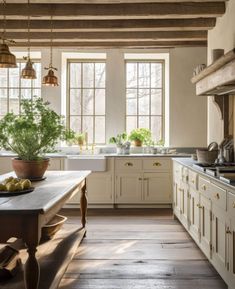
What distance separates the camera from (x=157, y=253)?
353 cm

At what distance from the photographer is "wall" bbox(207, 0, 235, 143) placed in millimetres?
4065

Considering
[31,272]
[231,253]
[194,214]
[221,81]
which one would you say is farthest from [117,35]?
[31,272]

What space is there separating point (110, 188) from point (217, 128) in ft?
6.78

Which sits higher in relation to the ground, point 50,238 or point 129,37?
point 129,37

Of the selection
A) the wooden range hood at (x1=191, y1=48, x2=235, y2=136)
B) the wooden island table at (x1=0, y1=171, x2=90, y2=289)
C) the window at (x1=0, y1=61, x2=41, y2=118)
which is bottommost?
the wooden island table at (x1=0, y1=171, x2=90, y2=289)

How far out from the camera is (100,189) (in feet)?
18.8

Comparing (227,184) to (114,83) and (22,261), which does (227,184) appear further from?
A: (114,83)

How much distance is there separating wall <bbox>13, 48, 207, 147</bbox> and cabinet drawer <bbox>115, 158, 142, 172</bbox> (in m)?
0.81

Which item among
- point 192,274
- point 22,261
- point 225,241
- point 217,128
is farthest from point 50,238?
point 217,128

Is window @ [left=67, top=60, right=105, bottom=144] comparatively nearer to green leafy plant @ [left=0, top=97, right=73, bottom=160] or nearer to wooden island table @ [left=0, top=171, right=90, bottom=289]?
green leafy plant @ [left=0, top=97, right=73, bottom=160]

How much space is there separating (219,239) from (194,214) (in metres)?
0.92

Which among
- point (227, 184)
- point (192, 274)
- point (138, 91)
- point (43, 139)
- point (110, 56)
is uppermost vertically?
point (110, 56)

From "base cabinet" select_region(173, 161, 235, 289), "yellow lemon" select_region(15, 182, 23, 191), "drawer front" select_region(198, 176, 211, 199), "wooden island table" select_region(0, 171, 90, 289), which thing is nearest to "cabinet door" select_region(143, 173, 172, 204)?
"base cabinet" select_region(173, 161, 235, 289)

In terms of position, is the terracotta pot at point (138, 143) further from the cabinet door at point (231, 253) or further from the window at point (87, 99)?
the cabinet door at point (231, 253)
